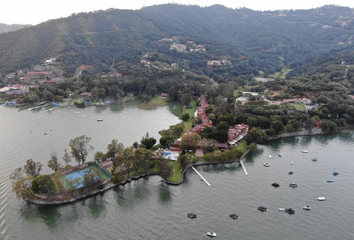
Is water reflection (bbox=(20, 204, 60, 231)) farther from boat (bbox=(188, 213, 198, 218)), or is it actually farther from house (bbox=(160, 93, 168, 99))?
house (bbox=(160, 93, 168, 99))

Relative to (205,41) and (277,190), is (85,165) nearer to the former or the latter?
(277,190)

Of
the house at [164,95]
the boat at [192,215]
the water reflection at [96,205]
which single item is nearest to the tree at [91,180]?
the water reflection at [96,205]

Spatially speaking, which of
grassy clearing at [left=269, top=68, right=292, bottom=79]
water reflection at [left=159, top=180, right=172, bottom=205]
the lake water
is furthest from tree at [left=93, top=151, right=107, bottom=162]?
grassy clearing at [left=269, top=68, right=292, bottom=79]

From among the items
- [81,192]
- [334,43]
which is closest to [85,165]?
[81,192]

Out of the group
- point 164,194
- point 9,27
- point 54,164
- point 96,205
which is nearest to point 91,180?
point 96,205

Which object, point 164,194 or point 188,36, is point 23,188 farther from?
point 188,36
